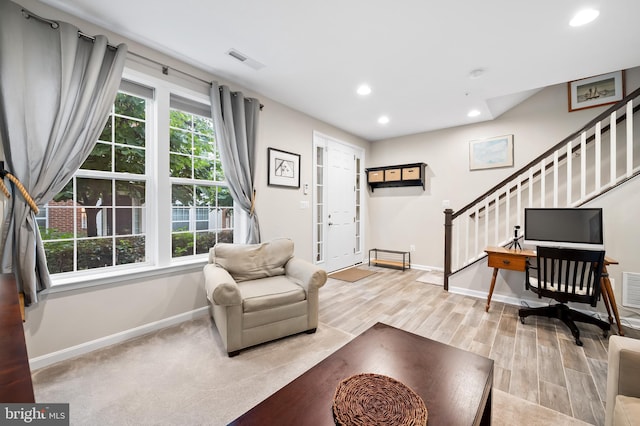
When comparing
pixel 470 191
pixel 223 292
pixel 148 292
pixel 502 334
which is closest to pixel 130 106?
pixel 148 292

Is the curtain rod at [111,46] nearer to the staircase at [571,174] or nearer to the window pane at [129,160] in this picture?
the window pane at [129,160]

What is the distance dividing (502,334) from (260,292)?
2.36m

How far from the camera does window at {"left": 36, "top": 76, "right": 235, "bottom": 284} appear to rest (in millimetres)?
2213

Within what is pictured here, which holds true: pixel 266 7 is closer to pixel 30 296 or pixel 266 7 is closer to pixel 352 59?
pixel 352 59

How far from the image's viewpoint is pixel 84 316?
2.12 metres

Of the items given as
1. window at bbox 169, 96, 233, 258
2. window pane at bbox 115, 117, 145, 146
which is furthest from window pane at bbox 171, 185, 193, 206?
window pane at bbox 115, 117, 145, 146

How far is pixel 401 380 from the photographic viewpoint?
47.3 inches

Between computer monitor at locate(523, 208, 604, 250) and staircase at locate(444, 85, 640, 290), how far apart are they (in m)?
0.31

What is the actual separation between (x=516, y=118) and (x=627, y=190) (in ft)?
6.32

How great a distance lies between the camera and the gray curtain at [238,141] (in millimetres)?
2916

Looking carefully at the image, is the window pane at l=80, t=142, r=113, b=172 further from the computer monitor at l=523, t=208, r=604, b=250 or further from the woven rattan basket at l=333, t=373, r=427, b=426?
the computer monitor at l=523, t=208, r=604, b=250

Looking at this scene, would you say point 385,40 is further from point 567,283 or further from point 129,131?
point 567,283

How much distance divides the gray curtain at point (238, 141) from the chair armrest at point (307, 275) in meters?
0.74

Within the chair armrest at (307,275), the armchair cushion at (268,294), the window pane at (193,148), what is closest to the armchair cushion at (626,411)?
the chair armrest at (307,275)
